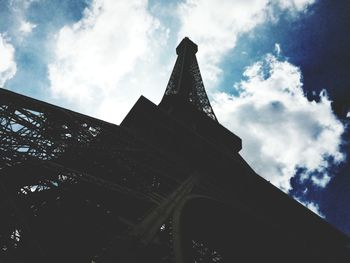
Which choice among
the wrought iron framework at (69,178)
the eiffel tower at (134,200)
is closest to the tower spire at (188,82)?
the eiffel tower at (134,200)

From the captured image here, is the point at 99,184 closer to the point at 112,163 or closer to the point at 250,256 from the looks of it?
the point at 112,163

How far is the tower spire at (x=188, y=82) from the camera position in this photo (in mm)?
19625

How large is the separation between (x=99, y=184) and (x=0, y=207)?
75.5 inches

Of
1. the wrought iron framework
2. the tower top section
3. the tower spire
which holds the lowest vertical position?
the wrought iron framework

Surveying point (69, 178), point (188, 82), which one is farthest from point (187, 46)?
point (69, 178)

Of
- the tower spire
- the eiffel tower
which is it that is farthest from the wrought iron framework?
the tower spire

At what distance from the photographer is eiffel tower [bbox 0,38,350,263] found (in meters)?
3.97

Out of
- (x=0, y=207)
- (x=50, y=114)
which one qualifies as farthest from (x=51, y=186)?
(x=50, y=114)

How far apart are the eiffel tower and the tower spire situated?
363 inches

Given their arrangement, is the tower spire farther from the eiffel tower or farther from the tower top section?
the eiffel tower

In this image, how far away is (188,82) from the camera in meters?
24.8

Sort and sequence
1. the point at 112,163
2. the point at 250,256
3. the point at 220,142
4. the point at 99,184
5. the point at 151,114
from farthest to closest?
1. the point at 220,142
2. the point at 151,114
3. the point at 250,256
4. the point at 112,163
5. the point at 99,184

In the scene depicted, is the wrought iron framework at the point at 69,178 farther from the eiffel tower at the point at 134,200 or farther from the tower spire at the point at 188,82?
the tower spire at the point at 188,82

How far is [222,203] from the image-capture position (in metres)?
6.68
